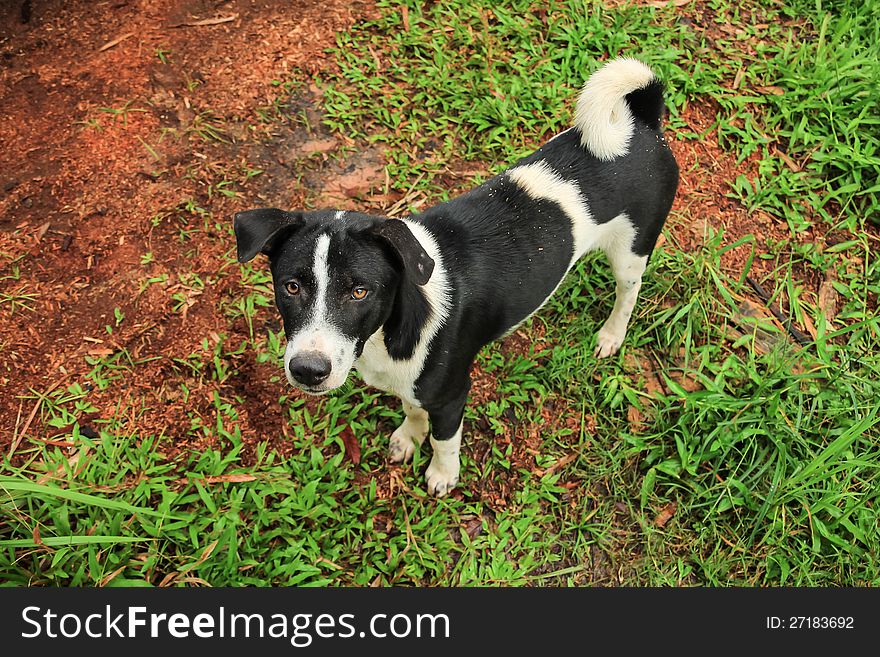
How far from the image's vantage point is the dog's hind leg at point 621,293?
3.67 metres

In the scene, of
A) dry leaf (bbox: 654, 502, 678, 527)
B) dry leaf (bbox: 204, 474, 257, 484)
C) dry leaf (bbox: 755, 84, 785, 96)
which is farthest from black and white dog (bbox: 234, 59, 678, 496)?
dry leaf (bbox: 755, 84, 785, 96)

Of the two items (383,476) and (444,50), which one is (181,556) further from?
(444,50)

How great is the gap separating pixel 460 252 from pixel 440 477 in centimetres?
124

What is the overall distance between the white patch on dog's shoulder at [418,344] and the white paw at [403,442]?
0.68 meters

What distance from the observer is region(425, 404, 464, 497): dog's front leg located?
3297 millimetres

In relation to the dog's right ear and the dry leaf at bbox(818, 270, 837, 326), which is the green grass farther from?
the dog's right ear

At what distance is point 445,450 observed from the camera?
3.47 metres

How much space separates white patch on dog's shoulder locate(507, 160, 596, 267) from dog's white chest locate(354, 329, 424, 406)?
0.97m

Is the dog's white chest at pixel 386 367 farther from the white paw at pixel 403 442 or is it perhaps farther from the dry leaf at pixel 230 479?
the dry leaf at pixel 230 479

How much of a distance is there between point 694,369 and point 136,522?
309 centimetres

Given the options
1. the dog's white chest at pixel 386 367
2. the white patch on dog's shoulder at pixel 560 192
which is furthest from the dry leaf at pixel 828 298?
the dog's white chest at pixel 386 367

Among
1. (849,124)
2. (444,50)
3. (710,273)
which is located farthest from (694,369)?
(444,50)

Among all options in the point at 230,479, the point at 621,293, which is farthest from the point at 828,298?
the point at 230,479

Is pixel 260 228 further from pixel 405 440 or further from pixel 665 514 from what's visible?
pixel 665 514
